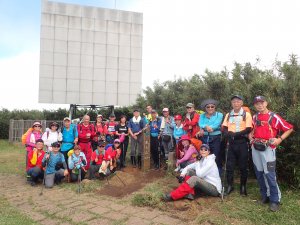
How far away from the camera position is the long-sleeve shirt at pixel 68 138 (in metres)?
7.93

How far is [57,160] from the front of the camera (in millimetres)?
7367

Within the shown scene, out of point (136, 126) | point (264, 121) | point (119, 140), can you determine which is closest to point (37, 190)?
point (119, 140)

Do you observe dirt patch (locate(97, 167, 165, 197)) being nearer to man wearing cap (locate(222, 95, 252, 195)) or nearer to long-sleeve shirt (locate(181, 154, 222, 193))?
long-sleeve shirt (locate(181, 154, 222, 193))

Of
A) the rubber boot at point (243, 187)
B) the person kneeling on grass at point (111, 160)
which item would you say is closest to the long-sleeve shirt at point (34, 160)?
the person kneeling on grass at point (111, 160)

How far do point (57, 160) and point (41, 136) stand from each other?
1.13m

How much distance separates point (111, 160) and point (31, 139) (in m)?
2.38

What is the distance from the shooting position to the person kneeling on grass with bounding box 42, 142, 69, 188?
282 inches

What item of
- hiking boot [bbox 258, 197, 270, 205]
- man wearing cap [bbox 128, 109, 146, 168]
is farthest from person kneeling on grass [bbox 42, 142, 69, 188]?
hiking boot [bbox 258, 197, 270, 205]

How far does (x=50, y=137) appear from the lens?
7852 mm

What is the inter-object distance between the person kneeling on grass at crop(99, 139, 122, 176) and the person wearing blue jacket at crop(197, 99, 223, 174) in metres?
2.83

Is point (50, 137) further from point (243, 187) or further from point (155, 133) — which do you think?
point (243, 187)

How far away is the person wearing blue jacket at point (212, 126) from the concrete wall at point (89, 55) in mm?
10276

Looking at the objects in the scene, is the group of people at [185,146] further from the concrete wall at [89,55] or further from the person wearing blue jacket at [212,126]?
the concrete wall at [89,55]

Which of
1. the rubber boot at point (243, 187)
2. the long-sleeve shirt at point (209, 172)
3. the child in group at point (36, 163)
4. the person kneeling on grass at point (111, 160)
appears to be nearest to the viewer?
the long-sleeve shirt at point (209, 172)
